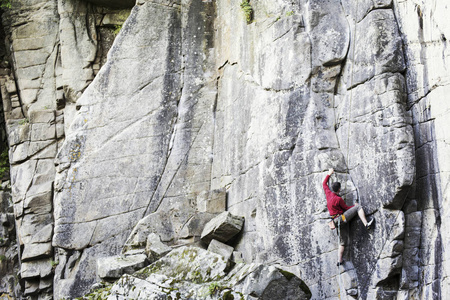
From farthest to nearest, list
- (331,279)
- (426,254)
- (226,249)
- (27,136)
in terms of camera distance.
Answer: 1. (27,136)
2. (226,249)
3. (331,279)
4. (426,254)

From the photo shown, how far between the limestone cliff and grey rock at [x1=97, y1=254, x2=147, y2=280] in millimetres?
1793

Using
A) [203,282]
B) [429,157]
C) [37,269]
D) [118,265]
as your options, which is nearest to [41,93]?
[37,269]

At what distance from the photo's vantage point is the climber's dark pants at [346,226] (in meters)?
12.1

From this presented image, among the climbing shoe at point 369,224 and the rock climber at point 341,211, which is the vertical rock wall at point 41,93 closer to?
the rock climber at point 341,211

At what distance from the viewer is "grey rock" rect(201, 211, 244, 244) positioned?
1423cm

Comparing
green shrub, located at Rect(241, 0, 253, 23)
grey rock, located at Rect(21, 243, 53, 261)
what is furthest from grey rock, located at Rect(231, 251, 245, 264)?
grey rock, located at Rect(21, 243, 53, 261)

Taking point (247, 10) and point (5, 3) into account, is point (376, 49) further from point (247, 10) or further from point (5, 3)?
point (5, 3)

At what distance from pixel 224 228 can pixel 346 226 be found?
301 centimetres

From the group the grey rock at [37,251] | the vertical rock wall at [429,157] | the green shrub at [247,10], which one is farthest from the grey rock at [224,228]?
the grey rock at [37,251]

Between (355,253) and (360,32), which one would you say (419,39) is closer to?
(360,32)

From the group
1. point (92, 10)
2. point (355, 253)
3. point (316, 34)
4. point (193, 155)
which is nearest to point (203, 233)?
point (193, 155)

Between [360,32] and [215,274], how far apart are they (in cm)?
553

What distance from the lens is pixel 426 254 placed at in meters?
11.5

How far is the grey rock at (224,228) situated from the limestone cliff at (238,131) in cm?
23
